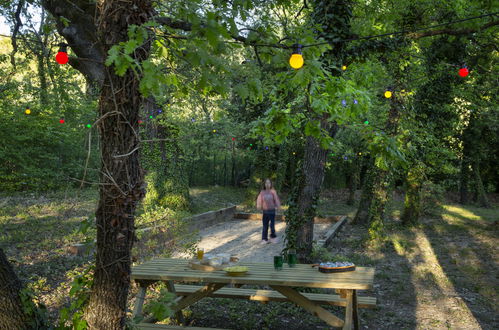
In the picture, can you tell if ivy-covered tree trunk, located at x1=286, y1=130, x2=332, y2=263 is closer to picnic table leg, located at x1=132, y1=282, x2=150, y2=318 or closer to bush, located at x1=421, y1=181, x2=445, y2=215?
picnic table leg, located at x1=132, y1=282, x2=150, y2=318

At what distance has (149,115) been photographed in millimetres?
12750

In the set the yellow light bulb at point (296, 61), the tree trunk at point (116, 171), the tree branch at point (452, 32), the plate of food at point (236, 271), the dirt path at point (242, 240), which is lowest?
the dirt path at point (242, 240)

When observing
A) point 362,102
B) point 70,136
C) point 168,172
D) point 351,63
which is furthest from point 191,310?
point 70,136

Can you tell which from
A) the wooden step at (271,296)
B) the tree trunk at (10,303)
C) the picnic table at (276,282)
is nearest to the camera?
the tree trunk at (10,303)

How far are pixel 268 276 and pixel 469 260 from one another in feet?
23.1

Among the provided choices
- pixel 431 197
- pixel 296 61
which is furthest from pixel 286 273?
pixel 431 197

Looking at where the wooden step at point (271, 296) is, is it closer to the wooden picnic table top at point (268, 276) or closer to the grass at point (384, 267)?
the wooden picnic table top at point (268, 276)

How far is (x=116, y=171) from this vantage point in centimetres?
317

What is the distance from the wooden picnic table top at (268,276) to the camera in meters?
4.47

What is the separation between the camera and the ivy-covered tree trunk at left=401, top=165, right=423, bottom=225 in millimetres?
13500

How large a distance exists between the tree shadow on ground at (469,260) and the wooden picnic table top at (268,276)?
2647 millimetres

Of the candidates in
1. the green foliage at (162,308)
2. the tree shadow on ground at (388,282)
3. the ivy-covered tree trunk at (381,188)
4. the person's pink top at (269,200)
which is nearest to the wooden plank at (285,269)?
the tree shadow on ground at (388,282)

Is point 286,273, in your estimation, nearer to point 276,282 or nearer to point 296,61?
point 276,282

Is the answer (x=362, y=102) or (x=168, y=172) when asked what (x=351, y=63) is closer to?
(x=362, y=102)
